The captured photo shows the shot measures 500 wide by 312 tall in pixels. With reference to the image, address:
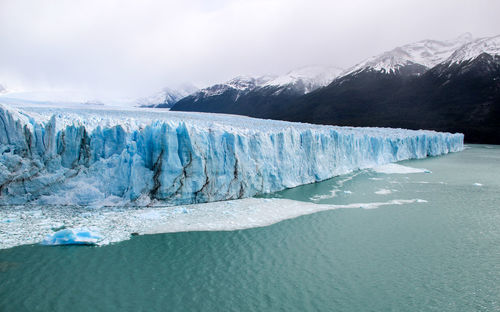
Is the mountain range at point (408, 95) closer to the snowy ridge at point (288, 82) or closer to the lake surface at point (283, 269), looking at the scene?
the snowy ridge at point (288, 82)

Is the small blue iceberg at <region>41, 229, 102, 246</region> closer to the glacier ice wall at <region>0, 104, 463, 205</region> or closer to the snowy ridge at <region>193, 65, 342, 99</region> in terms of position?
the glacier ice wall at <region>0, 104, 463, 205</region>

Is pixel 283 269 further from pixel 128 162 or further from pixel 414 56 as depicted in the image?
pixel 414 56

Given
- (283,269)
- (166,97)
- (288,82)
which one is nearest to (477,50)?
(288,82)

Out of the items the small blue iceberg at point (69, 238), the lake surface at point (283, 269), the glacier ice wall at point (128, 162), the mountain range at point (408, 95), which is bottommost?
the lake surface at point (283, 269)

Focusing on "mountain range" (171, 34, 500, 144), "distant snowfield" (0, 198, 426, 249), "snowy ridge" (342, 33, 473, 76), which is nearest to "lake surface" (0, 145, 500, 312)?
"distant snowfield" (0, 198, 426, 249)

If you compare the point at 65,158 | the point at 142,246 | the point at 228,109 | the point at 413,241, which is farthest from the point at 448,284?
the point at 228,109

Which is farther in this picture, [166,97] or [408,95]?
[166,97]

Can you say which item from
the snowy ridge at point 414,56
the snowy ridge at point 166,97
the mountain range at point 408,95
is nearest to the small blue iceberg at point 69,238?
the mountain range at point 408,95
